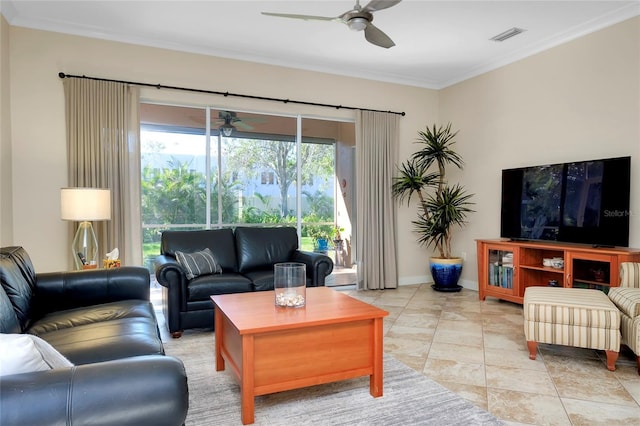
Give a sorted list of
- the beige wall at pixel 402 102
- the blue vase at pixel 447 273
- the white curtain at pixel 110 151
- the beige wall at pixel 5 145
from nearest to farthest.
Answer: the beige wall at pixel 5 145
the beige wall at pixel 402 102
the white curtain at pixel 110 151
the blue vase at pixel 447 273

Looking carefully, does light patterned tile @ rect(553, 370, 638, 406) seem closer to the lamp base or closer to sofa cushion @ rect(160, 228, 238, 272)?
sofa cushion @ rect(160, 228, 238, 272)

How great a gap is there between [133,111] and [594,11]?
479 cm

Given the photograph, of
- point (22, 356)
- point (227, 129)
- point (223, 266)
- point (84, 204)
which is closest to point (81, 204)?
point (84, 204)

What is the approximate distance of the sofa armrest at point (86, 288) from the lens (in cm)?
272

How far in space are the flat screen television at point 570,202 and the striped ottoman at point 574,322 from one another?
3.71 ft

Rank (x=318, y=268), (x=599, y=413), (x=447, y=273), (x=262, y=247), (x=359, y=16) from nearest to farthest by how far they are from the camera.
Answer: (x=599, y=413) → (x=359, y=16) → (x=318, y=268) → (x=262, y=247) → (x=447, y=273)

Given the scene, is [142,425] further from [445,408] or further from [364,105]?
[364,105]

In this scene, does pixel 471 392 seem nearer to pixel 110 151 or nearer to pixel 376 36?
pixel 376 36

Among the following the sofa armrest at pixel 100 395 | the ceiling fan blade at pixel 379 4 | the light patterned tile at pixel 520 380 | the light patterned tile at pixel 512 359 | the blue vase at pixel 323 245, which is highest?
the ceiling fan blade at pixel 379 4

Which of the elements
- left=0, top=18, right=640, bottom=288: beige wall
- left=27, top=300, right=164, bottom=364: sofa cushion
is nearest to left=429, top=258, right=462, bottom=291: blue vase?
left=0, top=18, right=640, bottom=288: beige wall

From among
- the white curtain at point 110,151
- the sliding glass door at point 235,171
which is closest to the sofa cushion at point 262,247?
the sliding glass door at point 235,171

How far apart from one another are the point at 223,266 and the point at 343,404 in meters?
2.29

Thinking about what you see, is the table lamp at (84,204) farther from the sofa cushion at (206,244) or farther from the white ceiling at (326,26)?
the white ceiling at (326,26)

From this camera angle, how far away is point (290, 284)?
2559 mm
